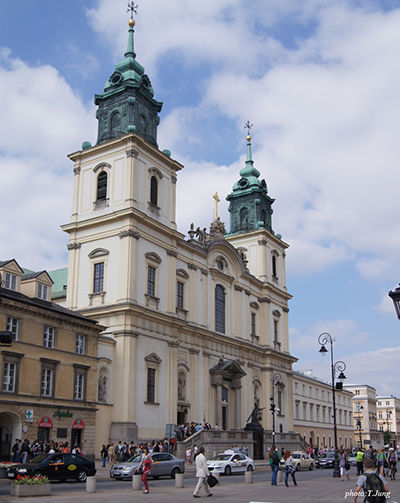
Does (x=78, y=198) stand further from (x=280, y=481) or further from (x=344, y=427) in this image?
(x=344, y=427)

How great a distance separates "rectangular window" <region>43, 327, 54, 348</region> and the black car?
9023 millimetres

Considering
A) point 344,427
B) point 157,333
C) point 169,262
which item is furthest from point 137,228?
point 344,427

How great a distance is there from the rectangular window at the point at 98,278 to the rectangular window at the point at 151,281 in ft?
10.7

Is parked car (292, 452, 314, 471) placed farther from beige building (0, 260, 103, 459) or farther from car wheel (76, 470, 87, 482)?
car wheel (76, 470, 87, 482)

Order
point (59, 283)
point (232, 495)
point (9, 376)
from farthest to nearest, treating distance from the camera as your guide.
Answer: point (59, 283)
point (9, 376)
point (232, 495)

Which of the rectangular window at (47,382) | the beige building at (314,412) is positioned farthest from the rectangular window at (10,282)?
the beige building at (314,412)

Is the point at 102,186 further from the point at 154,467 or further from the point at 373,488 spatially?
the point at 373,488

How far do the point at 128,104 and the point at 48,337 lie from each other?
21166 millimetres

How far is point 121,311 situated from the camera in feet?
131

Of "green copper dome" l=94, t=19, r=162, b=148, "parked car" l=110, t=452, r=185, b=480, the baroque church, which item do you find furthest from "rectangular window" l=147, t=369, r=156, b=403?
"green copper dome" l=94, t=19, r=162, b=148

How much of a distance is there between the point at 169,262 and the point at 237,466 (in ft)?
56.9

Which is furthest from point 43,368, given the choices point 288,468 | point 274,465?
point 288,468

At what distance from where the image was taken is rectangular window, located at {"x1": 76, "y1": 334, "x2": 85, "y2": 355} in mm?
35125

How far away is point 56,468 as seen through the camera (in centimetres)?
2394
